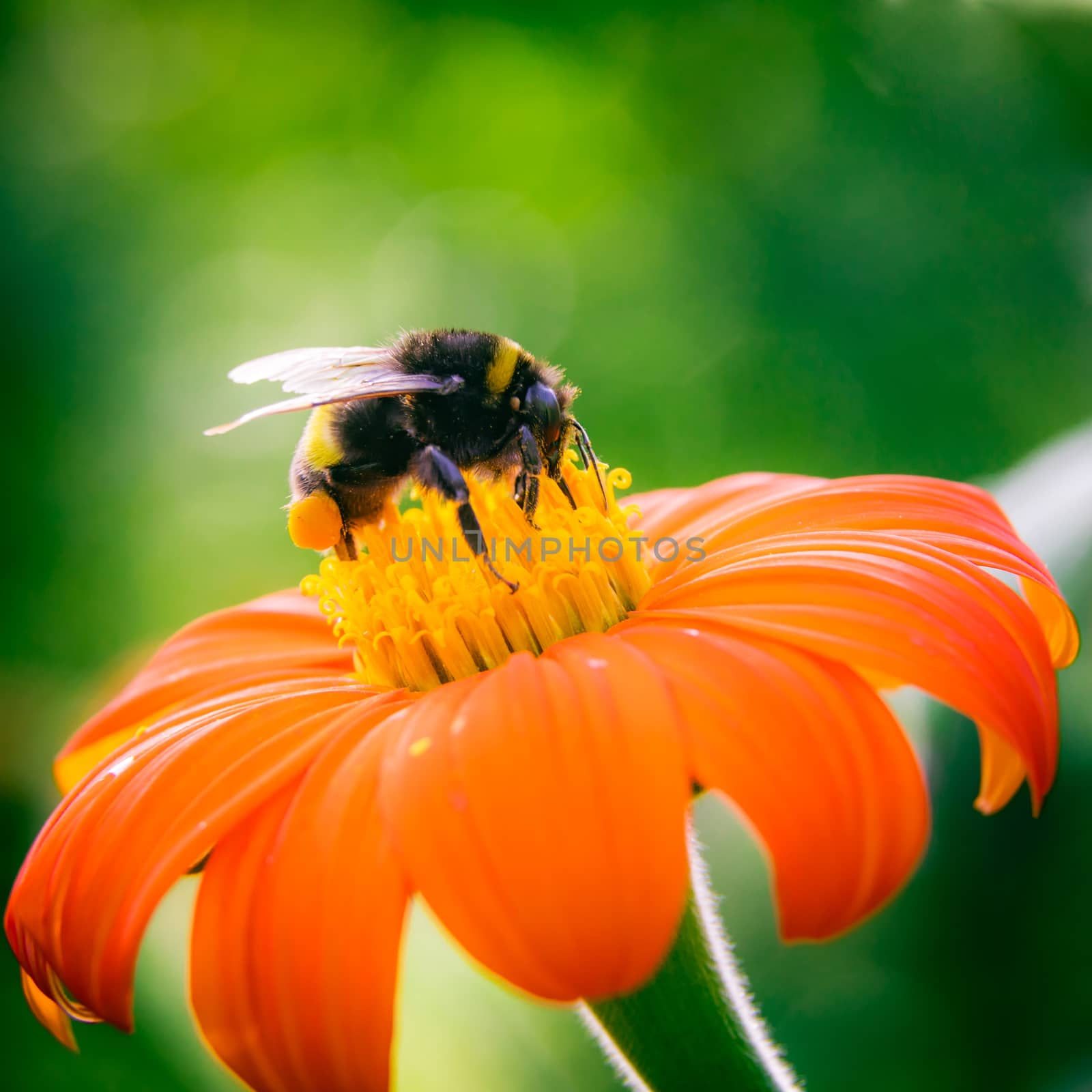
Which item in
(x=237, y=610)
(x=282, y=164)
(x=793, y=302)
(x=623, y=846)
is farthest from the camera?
(x=282, y=164)

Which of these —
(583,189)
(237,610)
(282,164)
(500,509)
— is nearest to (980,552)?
(500,509)

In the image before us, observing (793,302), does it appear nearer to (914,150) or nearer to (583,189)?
(914,150)

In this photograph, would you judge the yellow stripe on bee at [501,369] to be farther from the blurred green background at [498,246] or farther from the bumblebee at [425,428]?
the blurred green background at [498,246]

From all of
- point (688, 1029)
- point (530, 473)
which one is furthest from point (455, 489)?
point (688, 1029)

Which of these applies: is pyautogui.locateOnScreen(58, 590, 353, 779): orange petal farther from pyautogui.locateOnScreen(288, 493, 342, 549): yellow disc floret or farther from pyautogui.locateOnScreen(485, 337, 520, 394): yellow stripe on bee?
pyautogui.locateOnScreen(485, 337, 520, 394): yellow stripe on bee

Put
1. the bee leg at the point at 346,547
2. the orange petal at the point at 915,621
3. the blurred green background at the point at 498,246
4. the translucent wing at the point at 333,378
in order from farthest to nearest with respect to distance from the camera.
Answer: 1. the blurred green background at the point at 498,246
2. the bee leg at the point at 346,547
3. the translucent wing at the point at 333,378
4. the orange petal at the point at 915,621

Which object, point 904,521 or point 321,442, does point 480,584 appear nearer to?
point 321,442

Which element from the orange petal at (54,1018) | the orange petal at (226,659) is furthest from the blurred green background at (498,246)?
the orange petal at (54,1018)

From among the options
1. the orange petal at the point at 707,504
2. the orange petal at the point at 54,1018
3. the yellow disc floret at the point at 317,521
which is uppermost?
the yellow disc floret at the point at 317,521
